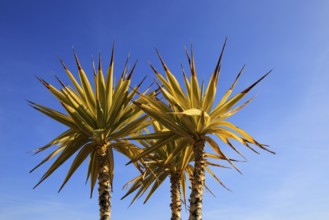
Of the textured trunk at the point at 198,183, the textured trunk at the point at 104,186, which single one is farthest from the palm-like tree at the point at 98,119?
the textured trunk at the point at 198,183

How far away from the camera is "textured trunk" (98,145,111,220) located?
34.2ft

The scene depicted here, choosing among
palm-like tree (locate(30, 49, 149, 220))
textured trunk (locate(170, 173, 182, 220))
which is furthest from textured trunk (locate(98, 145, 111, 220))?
textured trunk (locate(170, 173, 182, 220))

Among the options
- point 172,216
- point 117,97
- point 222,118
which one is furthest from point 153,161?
point 222,118

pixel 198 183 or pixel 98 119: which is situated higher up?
pixel 98 119

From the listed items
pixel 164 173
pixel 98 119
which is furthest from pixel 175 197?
pixel 98 119

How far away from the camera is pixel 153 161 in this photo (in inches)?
526

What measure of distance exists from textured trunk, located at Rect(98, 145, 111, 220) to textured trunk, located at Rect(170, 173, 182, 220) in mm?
3273

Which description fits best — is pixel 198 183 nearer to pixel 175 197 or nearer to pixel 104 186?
pixel 104 186

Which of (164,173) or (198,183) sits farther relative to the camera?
(164,173)

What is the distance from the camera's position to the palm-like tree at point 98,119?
10820mm

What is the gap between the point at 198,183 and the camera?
32.1 feet

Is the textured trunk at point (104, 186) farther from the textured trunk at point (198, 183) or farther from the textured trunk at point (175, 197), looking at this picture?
the textured trunk at point (175, 197)

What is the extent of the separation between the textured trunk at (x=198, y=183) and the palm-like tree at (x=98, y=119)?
1946 millimetres

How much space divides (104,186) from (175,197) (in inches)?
141
